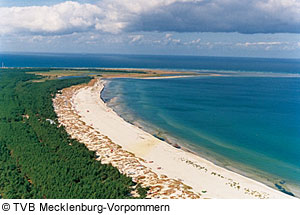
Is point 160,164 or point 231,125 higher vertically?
point 231,125

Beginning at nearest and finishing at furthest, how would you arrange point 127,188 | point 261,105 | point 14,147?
1. point 127,188
2. point 14,147
3. point 261,105

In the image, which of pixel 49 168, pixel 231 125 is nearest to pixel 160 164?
pixel 49 168

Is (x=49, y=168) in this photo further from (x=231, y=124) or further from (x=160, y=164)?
(x=231, y=124)

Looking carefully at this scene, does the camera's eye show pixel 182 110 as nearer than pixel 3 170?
No

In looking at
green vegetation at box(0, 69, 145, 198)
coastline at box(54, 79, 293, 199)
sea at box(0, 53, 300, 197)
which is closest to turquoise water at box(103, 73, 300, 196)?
sea at box(0, 53, 300, 197)

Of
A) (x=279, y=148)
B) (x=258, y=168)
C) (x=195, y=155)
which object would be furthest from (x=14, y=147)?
(x=279, y=148)

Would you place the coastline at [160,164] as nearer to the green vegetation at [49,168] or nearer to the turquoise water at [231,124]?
the green vegetation at [49,168]

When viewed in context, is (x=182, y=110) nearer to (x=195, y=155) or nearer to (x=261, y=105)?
(x=261, y=105)
